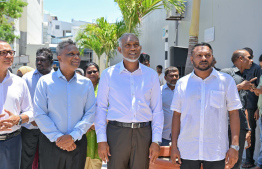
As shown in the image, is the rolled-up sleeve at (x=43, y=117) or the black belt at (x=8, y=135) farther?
the black belt at (x=8, y=135)

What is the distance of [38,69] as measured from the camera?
4.89 meters

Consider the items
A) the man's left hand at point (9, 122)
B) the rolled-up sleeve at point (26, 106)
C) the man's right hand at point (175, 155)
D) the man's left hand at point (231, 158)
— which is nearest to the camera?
the man's left hand at point (231, 158)

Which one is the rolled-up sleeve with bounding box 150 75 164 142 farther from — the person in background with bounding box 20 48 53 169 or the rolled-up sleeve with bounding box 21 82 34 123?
the person in background with bounding box 20 48 53 169

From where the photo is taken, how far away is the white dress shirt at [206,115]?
10.6 ft

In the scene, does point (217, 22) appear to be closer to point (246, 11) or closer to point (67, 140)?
point (246, 11)

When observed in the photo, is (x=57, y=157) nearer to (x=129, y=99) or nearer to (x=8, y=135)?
(x=8, y=135)

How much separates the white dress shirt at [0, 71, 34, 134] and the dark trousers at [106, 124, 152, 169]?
122 centimetres

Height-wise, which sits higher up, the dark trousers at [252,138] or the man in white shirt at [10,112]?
the man in white shirt at [10,112]

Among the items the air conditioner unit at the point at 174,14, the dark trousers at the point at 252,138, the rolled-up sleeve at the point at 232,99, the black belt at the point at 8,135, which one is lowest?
the dark trousers at the point at 252,138

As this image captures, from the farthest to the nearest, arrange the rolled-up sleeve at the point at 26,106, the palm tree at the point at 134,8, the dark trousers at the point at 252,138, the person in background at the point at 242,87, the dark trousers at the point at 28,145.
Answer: the palm tree at the point at 134,8, the dark trousers at the point at 252,138, the dark trousers at the point at 28,145, the person in background at the point at 242,87, the rolled-up sleeve at the point at 26,106

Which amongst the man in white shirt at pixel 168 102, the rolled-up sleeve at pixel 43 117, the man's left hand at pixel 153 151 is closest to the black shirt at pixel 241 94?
the man in white shirt at pixel 168 102

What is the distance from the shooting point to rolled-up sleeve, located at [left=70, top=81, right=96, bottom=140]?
344 cm

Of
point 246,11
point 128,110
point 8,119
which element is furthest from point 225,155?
point 246,11

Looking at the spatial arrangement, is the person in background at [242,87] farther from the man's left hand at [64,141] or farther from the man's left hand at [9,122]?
the man's left hand at [9,122]
